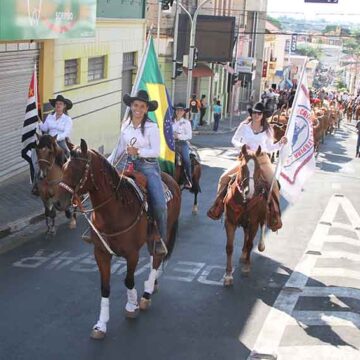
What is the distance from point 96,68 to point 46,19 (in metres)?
6.23

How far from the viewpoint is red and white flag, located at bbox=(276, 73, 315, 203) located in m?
10.1

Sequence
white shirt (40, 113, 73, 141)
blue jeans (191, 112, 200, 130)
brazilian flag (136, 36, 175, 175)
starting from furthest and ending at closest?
1. blue jeans (191, 112, 200, 130)
2. white shirt (40, 113, 73, 141)
3. brazilian flag (136, 36, 175, 175)

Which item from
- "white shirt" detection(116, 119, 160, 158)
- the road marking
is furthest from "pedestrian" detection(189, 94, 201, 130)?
"white shirt" detection(116, 119, 160, 158)

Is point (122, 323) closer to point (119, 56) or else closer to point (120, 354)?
point (120, 354)

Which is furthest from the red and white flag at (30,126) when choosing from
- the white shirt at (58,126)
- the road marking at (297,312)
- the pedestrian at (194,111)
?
the pedestrian at (194,111)

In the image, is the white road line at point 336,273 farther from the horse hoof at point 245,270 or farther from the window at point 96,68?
the window at point 96,68

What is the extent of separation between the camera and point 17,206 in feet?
44.2

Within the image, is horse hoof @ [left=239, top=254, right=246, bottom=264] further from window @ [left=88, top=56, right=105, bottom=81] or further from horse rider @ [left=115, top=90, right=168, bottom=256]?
window @ [left=88, top=56, right=105, bottom=81]

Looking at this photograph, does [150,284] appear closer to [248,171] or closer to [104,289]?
[104,289]

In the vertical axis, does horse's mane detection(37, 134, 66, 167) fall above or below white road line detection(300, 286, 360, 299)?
above

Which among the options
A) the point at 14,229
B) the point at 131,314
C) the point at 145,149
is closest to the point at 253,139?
the point at 145,149

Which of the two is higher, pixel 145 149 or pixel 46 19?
pixel 46 19

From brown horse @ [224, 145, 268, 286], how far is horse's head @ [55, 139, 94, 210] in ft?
9.06

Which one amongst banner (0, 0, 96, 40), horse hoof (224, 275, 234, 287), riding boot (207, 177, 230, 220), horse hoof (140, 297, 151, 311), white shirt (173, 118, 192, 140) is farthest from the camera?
white shirt (173, 118, 192, 140)
